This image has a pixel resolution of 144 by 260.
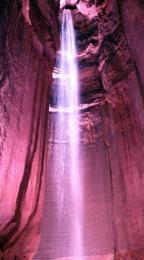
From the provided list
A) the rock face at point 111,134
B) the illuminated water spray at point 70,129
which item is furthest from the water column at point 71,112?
the rock face at point 111,134

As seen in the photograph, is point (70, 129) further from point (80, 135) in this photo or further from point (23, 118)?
point (23, 118)

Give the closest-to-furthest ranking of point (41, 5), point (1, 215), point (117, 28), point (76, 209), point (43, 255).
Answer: point (1, 215)
point (41, 5)
point (43, 255)
point (76, 209)
point (117, 28)

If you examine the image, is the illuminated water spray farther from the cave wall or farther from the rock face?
the cave wall

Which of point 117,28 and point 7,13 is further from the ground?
point 117,28

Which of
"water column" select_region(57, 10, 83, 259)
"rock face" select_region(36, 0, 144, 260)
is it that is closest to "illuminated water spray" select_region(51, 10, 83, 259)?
"water column" select_region(57, 10, 83, 259)

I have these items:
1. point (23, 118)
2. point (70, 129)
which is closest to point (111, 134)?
point (70, 129)

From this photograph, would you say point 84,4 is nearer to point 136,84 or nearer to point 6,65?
point 136,84

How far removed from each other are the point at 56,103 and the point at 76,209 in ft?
12.3

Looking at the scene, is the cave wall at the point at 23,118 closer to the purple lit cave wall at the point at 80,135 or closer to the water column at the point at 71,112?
the purple lit cave wall at the point at 80,135

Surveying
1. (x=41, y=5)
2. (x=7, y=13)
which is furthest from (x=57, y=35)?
(x=7, y=13)

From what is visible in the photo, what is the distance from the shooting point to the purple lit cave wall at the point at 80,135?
4949 mm

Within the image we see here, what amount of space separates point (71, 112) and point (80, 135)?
0.92 meters

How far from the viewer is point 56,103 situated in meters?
10.4

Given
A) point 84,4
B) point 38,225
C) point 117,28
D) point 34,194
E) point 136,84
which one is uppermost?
point 84,4
